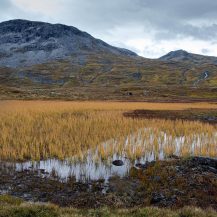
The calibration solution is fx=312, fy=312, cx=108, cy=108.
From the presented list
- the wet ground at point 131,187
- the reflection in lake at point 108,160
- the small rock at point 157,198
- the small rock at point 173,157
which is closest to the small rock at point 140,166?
the wet ground at point 131,187

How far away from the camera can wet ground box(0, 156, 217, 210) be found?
569 inches

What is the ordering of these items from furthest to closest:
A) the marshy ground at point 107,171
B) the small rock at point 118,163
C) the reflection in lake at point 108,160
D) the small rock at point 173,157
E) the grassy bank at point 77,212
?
the small rock at point 173,157, the small rock at point 118,163, the reflection in lake at point 108,160, the marshy ground at point 107,171, the grassy bank at point 77,212

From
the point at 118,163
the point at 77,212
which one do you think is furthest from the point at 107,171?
the point at 77,212

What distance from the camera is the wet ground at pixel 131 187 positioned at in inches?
569

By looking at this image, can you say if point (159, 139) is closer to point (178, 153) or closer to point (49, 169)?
point (178, 153)

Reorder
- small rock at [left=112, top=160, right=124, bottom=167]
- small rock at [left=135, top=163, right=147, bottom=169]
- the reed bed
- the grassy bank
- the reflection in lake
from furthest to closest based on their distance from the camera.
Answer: the reed bed
small rock at [left=112, top=160, right=124, bottom=167]
small rock at [left=135, top=163, right=147, bottom=169]
the reflection in lake
the grassy bank

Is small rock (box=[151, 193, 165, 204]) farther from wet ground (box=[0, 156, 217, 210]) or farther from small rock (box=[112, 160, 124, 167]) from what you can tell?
small rock (box=[112, 160, 124, 167])

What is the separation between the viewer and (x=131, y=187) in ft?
53.6

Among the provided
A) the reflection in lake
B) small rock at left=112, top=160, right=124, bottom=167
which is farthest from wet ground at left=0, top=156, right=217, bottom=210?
small rock at left=112, top=160, right=124, bottom=167

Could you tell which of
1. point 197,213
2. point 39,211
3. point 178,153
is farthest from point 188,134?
point 39,211

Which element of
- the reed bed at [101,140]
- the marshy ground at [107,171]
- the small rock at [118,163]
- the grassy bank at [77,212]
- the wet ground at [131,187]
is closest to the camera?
the grassy bank at [77,212]

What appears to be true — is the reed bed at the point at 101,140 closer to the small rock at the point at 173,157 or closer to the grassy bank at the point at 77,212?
the small rock at the point at 173,157

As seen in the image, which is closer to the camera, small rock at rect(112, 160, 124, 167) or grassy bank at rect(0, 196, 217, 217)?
grassy bank at rect(0, 196, 217, 217)

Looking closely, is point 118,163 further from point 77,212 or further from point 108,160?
point 77,212
